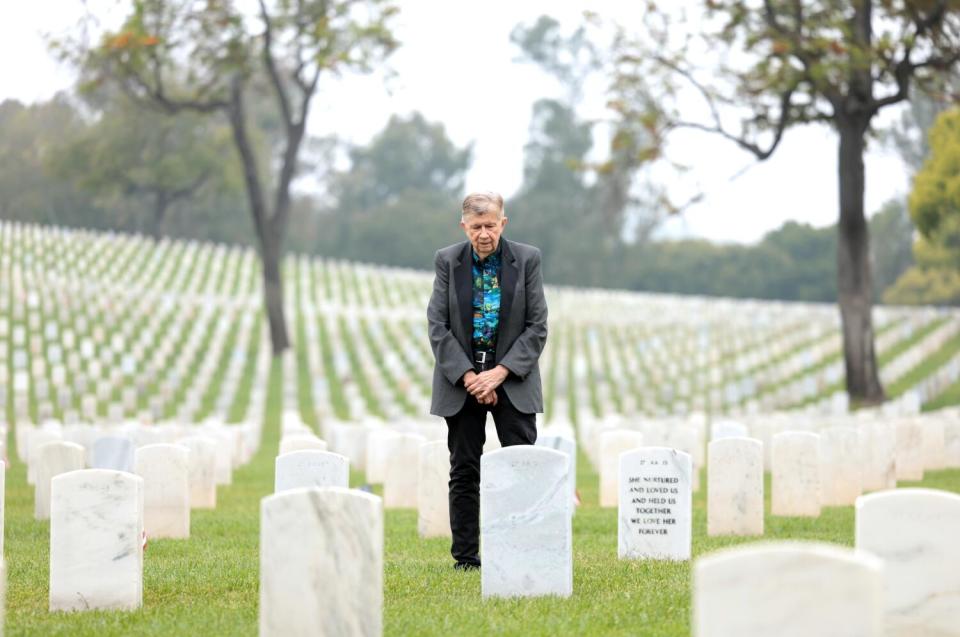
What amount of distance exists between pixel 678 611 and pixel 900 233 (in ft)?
176

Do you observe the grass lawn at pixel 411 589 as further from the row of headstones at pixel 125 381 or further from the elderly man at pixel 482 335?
the row of headstones at pixel 125 381

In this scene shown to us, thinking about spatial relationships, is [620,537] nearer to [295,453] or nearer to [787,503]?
[295,453]

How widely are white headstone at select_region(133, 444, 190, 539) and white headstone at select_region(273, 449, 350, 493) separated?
7.60 feet

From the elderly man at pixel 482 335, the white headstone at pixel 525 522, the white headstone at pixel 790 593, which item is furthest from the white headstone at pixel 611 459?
the white headstone at pixel 790 593

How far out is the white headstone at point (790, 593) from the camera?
462 centimetres

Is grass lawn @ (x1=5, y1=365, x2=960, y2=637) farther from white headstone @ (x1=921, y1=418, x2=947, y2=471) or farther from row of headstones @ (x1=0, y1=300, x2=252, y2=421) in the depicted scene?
row of headstones @ (x1=0, y1=300, x2=252, y2=421)

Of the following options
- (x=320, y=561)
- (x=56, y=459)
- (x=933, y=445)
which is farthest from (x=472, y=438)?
(x=933, y=445)

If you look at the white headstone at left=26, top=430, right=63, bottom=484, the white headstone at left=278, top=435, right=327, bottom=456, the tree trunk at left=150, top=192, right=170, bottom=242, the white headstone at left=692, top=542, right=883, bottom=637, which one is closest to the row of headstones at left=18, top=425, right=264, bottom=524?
the white headstone at left=278, top=435, right=327, bottom=456

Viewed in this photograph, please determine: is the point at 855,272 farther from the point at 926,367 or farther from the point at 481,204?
the point at 481,204

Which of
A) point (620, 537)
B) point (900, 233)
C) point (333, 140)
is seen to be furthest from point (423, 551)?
point (333, 140)

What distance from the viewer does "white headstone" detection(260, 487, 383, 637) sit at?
231 inches

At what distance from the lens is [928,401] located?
1076 inches

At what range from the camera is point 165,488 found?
10648 mm

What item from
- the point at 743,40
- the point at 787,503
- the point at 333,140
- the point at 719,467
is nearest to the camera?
the point at 719,467
